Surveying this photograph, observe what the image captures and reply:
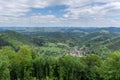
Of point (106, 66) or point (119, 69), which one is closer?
point (119, 69)

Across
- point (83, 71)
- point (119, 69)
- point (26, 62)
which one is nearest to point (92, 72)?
point (83, 71)

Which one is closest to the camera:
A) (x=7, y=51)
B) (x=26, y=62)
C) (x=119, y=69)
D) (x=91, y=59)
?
(x=119, y=69)

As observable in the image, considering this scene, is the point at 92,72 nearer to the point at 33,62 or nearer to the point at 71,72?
the point at 71,72

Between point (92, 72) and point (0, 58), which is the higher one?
point (0, 58)

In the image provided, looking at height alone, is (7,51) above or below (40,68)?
above

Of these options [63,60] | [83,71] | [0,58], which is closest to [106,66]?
[83,71]

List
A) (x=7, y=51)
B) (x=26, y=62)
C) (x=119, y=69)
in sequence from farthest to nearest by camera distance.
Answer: (x=7, y=51), (x=26, y=62), (x=119, y=69)

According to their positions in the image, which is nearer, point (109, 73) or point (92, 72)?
point (109, 73)

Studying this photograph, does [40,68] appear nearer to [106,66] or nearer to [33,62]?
[33,62]

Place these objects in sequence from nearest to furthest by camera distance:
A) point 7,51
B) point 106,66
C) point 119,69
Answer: point 119,69 → point 106,66 → point 7,51
